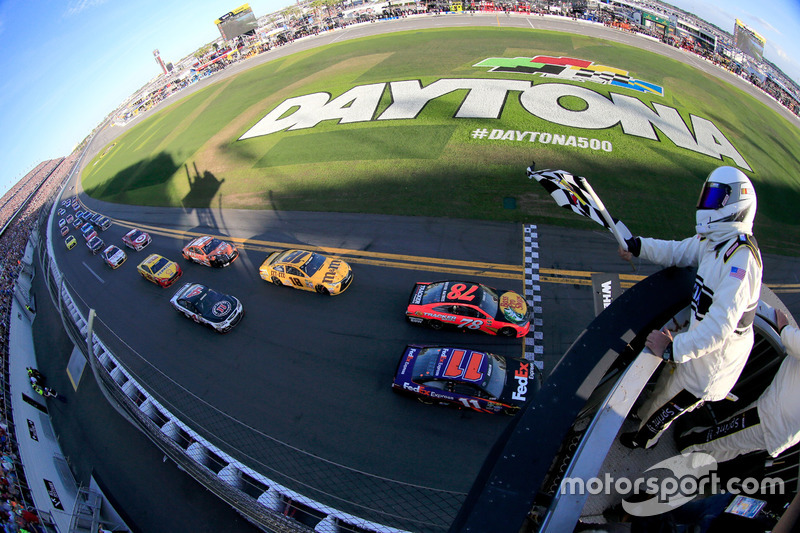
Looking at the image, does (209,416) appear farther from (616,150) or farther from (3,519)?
(616,150)

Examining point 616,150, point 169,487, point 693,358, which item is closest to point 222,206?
point 169,487

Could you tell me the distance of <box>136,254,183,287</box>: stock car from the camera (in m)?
18.2

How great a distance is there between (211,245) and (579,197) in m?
17.6

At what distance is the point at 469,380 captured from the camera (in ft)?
34.1

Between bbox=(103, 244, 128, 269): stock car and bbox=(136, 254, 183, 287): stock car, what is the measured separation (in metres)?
3.40

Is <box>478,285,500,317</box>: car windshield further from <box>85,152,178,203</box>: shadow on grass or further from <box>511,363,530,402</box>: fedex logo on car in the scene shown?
<box>85,152,178,203</box>: shadow on grass

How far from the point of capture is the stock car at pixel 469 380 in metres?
10.3

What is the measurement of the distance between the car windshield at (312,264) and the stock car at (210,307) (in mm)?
2970

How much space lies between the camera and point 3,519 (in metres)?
10.4

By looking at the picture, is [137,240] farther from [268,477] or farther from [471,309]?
[471,309]

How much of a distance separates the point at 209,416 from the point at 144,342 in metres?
6.03

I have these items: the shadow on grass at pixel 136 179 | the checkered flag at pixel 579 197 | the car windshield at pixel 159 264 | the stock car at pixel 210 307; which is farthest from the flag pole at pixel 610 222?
the shadow on grass at pixel 136 179

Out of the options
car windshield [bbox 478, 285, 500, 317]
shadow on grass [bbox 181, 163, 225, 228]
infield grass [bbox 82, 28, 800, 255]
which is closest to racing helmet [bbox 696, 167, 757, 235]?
car windshield [bbox 478, 285, 500, 317]

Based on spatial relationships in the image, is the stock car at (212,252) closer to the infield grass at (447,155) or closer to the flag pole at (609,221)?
the infield grass at (447,155)
